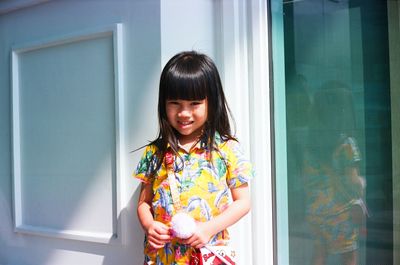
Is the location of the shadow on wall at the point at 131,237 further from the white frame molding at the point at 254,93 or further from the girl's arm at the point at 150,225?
the white frame molding at the point at 254,93

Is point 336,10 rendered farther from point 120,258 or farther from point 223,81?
point 120,258

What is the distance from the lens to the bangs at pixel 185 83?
1756mm

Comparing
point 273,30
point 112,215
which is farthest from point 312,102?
point 112,215

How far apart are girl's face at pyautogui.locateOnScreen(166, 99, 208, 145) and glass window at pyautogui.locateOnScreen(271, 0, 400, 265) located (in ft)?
1.41

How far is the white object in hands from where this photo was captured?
1668 millimetres

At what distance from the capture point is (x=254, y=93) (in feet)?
7.00

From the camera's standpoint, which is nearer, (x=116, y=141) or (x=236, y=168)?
(x=236, y=168)

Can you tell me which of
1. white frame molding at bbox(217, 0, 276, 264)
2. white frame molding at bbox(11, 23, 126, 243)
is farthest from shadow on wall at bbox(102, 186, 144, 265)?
white frame molding at bbox(217, 0, 276, 264)

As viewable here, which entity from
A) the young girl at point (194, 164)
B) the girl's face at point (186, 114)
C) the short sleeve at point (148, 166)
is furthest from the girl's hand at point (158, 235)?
the girl's face at point (186, 114)

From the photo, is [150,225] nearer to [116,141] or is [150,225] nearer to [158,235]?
[158,235]

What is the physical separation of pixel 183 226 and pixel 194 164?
0.79 ft

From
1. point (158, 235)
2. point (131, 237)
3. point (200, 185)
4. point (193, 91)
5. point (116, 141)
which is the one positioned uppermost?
point (193, 91)

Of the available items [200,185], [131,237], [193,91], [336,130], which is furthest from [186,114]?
[131,237]

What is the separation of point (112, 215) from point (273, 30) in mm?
1063
